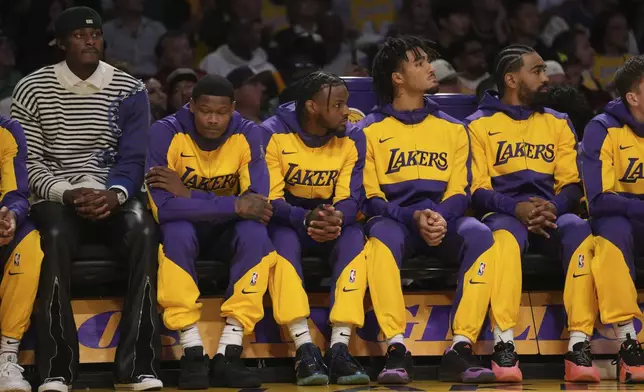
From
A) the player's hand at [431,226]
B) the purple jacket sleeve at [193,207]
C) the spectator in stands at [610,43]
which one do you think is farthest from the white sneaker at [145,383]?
the spectator in stands at [610,43]

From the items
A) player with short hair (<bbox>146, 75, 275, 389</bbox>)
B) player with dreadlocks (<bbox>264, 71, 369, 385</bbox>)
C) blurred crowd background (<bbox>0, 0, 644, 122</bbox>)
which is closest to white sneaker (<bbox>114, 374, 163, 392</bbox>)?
player with short hair (<bbox>146, 75, 275, 389</bbox>)

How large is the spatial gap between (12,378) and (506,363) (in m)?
2.13

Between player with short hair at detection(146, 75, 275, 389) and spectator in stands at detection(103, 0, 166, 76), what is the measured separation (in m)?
2.61

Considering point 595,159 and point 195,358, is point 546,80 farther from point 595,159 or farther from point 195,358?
point 195,358

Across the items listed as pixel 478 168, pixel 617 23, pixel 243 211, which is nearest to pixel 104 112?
pixel 243 211

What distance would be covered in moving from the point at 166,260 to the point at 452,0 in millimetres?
4185

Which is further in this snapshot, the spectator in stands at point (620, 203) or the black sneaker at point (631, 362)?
the spectator in stands at point (620, 203)

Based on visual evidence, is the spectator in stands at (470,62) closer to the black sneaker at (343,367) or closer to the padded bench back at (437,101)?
the padded bench back at (437,101)

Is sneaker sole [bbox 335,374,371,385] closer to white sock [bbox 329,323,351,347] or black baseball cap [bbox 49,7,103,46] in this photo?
white sock [bbox 329,323,351,347]

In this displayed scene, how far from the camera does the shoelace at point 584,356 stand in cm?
548

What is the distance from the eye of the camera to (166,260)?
17.8 ft

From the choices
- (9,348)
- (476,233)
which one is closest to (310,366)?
(476,233)

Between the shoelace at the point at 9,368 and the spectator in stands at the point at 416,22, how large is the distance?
4.37 meters

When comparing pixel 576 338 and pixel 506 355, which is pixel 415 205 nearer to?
pixel 506 355
